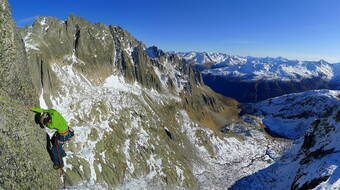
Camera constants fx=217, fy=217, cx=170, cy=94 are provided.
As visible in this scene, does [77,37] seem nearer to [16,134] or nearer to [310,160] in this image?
[16,134]

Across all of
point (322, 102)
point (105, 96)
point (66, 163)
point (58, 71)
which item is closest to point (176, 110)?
point (105, 96)

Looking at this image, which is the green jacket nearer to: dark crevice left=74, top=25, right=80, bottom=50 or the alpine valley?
the alpine valley

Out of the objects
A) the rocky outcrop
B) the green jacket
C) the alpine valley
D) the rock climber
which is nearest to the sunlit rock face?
the alpine valley

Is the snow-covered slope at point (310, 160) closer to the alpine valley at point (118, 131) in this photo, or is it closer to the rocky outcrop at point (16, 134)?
the alpine valley at point (118, 131)

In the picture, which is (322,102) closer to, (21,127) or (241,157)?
(241,157)

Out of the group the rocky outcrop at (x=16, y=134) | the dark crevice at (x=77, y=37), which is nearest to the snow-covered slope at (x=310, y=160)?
the rocky outcrop at (x=16, y=134)

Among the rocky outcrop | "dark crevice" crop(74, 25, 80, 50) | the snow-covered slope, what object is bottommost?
the snow-covered slope
